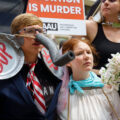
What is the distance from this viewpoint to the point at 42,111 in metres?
1.37

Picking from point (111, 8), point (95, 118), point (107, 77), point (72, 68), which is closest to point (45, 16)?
point (111, 8)

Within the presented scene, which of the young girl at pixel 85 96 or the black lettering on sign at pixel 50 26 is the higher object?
the black lettering on sign at pixel 50 26

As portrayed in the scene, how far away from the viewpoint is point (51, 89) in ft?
4.72

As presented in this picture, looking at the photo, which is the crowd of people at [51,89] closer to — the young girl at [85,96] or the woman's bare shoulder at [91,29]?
the young girl at [85,96]

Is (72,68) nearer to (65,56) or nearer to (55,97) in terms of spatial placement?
(55,97)

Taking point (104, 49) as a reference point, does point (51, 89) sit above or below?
below

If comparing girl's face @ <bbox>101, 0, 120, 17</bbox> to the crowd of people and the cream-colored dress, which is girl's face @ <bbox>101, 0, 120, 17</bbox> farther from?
the cream-colored dress

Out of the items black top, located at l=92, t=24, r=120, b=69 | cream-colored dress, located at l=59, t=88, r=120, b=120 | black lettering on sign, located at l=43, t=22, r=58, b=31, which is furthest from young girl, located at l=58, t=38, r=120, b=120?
black lettering on sign, located at l=43, t=22, r=58, b=31

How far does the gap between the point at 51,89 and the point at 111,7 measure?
0.82m

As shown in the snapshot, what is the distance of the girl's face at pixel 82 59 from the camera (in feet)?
4.92

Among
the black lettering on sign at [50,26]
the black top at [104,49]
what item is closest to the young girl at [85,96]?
the black top at [104,49]

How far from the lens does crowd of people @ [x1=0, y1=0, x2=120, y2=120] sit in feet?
4.37

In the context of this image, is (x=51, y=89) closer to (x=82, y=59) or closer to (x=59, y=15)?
(x=82, y=59)

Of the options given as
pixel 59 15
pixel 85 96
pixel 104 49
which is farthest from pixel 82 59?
pixel 59 15
